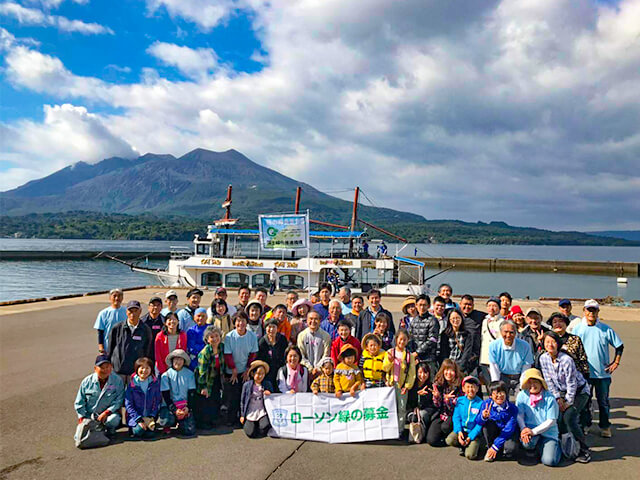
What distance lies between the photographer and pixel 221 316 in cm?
646

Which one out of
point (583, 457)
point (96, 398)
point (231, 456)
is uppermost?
point (96, 398)

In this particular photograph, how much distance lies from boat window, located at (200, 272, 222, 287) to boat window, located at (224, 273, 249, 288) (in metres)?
0.58

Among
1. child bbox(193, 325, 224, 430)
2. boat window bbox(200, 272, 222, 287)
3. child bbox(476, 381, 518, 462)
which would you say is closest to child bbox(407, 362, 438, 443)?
child bbox(476, 381, 518, 462)

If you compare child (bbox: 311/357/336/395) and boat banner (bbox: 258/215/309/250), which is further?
boat banner (bbox: 258/215/309/250)

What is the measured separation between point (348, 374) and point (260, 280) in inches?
787

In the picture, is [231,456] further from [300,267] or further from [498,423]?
[300,267]

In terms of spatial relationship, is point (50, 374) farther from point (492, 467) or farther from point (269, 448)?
point (492, 467)

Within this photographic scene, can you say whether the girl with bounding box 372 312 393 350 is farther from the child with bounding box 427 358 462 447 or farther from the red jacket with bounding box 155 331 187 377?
the red jacket with bounding box 155 331 187 377

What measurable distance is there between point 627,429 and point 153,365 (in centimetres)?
629

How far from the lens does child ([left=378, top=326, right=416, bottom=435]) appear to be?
17.3 feet

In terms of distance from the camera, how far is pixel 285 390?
5395 millimetres

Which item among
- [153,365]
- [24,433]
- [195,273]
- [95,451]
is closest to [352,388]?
[153,365]

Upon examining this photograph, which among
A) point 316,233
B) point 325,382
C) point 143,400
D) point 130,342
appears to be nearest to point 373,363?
point 325,382

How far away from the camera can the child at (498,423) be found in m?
4.64
